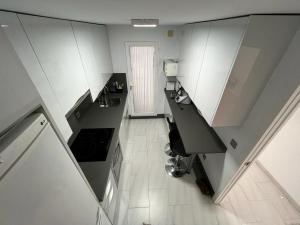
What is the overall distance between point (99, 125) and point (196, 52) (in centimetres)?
173

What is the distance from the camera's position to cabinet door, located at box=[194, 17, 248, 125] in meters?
1.05

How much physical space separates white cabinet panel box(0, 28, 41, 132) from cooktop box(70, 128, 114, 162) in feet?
4.13

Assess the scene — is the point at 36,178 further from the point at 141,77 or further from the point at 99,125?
the point at 141,77

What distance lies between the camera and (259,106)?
1.21m

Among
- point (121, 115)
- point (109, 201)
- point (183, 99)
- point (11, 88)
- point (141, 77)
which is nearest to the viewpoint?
point (11, 88)

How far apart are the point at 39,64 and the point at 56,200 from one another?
823mm

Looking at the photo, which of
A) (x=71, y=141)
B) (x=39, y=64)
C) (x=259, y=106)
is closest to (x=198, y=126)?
(x=259, y=106)

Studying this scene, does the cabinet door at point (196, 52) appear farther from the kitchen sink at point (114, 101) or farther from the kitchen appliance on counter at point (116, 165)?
the kitchen sink at point (114, 101)

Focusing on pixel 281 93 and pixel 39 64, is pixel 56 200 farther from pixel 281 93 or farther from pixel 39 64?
pixel 281 93

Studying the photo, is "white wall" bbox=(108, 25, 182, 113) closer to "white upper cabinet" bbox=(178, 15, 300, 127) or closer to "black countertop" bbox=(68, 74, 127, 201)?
"black countertop" bbox=(68, 74, 127, 201)

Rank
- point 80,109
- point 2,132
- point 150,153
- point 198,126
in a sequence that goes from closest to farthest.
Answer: point 2,132 → point 198,126 → point 80,109 → point 150,153

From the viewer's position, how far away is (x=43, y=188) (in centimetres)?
51

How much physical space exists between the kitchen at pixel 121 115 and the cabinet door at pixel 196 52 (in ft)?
0.05

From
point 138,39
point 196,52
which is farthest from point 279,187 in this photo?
point 138,39
